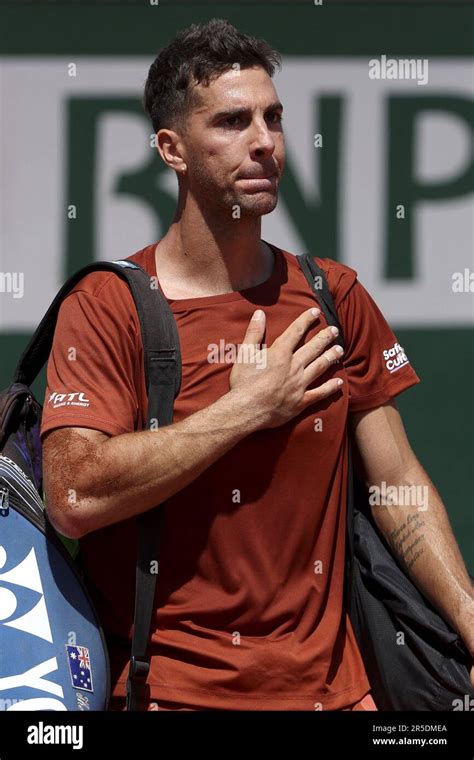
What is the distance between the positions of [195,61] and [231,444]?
84 centimetres

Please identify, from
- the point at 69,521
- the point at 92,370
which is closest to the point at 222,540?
the point at 69,521

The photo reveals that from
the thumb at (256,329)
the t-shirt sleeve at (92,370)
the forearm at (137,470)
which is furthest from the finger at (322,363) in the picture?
the t-shirt sleeve at (92,370)

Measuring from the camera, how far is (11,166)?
16.4ft

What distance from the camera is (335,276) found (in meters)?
2.97

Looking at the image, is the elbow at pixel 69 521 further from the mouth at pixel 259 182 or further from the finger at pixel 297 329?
the mouth at pixel 259 182

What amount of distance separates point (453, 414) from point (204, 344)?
2.48 metres

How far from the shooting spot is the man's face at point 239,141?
281 centimetres

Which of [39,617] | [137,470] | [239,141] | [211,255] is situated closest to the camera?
[137,470]

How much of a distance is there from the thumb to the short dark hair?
453mm

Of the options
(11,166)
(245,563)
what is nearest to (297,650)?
(245,563)

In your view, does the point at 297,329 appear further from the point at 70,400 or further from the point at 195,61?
the point at 195,61

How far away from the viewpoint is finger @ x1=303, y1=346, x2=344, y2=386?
2.78 metres

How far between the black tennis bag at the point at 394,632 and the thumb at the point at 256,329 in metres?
0.16

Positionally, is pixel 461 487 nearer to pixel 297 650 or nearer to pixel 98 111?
pixel 98 111
